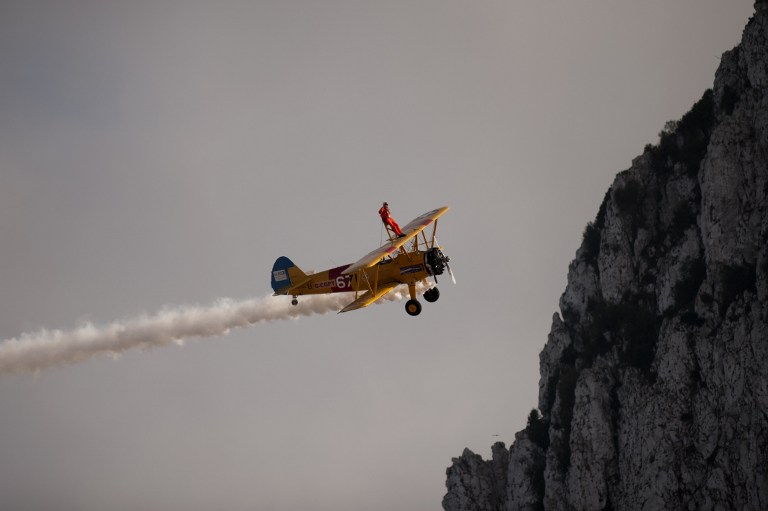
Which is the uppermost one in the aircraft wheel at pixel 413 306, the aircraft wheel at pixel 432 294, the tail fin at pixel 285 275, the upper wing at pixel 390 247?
the tail fin at pixel 285 275

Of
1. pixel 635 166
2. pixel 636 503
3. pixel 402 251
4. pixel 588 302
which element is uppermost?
pixel 635 166

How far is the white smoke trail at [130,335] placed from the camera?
308 ft

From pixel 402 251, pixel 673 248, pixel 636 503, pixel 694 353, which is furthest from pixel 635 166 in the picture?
pixel 402 251

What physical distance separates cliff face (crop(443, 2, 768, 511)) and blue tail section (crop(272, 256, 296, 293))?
1314 inches

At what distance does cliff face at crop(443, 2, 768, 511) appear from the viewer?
99125 millimetres

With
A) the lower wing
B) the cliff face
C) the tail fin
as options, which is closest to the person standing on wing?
the lower wing

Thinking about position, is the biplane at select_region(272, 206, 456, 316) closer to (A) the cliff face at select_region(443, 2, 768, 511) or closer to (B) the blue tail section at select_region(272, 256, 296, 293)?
(B) the blue tail section at select_region(272, 256, 296, 293)

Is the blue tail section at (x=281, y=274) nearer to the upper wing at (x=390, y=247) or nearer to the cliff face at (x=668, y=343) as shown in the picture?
the upper wing at (x=390, y=247)

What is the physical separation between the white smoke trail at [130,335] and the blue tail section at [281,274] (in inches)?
275

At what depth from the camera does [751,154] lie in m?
103

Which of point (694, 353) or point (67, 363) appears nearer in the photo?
point (67, 363)

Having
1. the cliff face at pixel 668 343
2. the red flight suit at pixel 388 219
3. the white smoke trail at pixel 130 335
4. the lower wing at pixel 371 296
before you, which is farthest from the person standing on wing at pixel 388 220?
the cliff face at pixel 668 343

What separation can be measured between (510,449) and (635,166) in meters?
26.4

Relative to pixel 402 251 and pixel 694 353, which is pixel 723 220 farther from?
pixel 402 251
